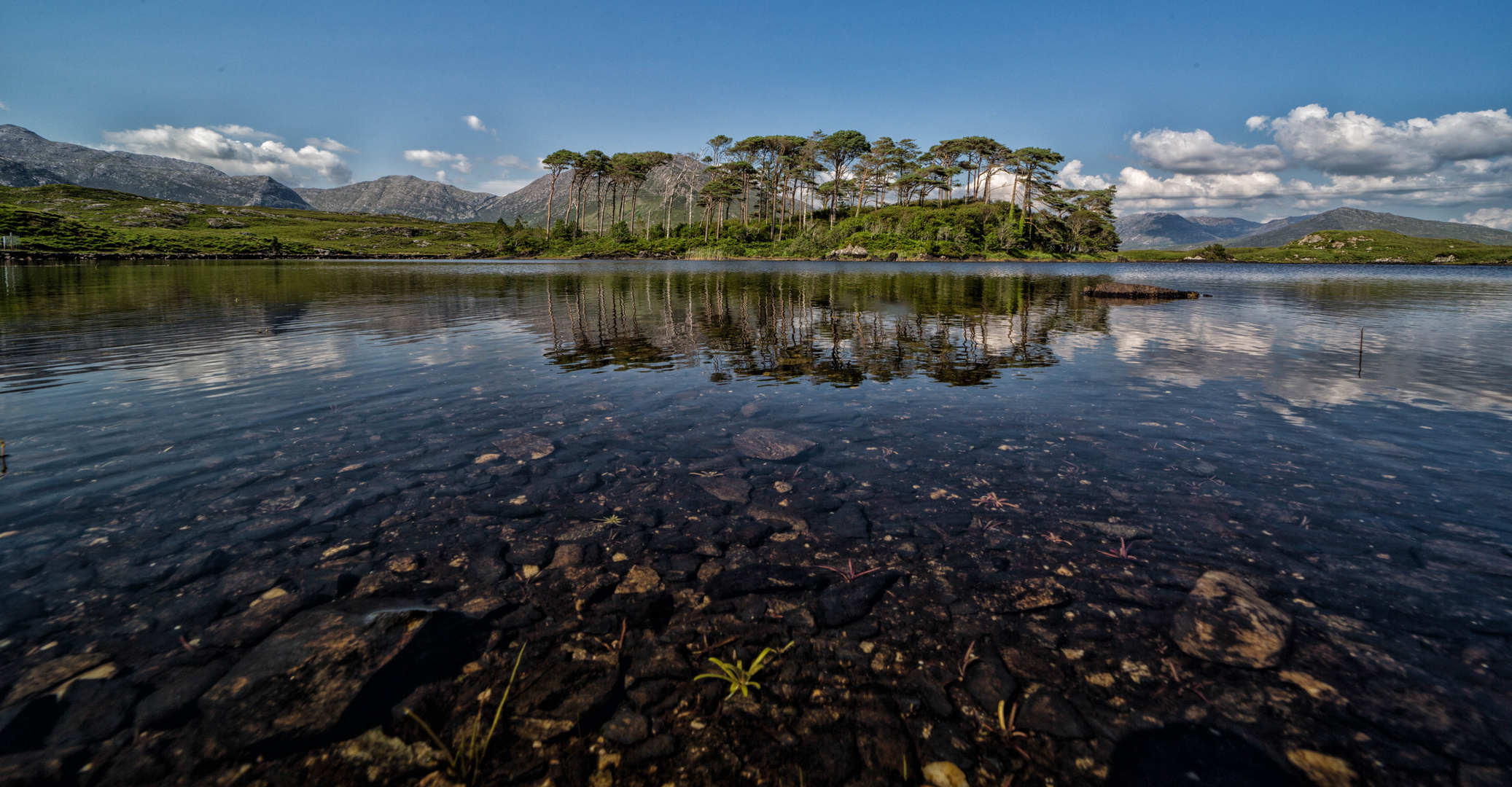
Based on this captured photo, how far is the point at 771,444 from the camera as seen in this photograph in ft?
31.6

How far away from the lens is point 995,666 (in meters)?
4.50

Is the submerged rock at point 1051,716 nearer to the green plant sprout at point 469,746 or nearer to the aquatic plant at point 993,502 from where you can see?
the aquatic plant at point 993,502

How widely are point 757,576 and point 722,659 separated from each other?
1228mm

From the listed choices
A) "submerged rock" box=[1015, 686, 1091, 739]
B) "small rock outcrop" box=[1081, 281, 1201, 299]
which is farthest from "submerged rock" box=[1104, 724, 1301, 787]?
"small rock outcrop" box=[1081, 281, 1201, 299]

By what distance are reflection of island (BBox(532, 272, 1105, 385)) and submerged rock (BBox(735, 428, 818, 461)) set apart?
173 inches

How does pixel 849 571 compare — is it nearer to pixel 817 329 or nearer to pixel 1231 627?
pixel 1231 627

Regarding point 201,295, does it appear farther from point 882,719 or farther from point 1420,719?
point 1420,719

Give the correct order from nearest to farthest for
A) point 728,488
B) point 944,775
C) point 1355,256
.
Result: point 944,775 → point 728,488 → point 1355,256

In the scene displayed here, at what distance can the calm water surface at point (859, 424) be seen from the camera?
6.62 metres

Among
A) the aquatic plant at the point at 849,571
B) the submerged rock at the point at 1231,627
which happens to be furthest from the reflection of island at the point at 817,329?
the submerged rock at the point at 1231,627

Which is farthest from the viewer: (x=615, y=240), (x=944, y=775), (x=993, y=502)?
(x=615, y=240)

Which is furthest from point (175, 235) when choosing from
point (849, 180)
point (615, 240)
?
point (849, 180)

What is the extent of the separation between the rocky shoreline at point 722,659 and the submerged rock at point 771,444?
7.08 ft

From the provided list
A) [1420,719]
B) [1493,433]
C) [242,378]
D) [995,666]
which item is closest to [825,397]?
[995,666]
